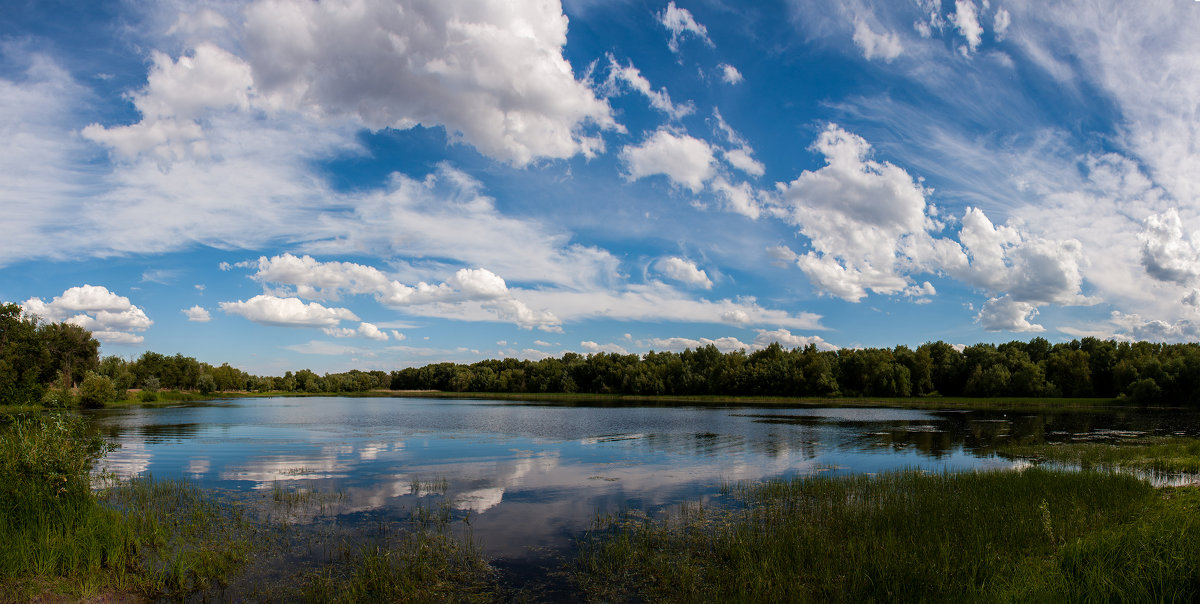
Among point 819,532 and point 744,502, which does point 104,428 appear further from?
point 819,532

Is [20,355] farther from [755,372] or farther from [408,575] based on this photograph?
[755,372]

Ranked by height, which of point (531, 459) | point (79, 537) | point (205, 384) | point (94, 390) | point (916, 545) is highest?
point (79, 537)

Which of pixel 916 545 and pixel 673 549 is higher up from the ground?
pixel 916 545

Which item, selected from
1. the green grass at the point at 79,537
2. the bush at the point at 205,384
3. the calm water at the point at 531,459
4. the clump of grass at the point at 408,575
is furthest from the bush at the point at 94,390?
the clump of grass at the point at 408,575

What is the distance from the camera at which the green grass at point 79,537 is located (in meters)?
9.57

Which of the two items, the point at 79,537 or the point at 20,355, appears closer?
the point at 79,537

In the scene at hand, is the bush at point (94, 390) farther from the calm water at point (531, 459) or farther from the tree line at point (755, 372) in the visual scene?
the calm water at point (531, 459)

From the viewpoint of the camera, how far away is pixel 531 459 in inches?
1126

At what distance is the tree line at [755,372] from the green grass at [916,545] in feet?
210

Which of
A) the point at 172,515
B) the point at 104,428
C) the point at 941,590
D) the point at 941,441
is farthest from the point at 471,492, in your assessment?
the point at 104,428

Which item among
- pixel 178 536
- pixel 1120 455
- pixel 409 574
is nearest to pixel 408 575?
pixel 409 574

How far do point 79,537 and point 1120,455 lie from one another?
125 feet

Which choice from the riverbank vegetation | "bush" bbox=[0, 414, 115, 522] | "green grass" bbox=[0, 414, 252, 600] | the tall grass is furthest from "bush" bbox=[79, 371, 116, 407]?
the tall grass

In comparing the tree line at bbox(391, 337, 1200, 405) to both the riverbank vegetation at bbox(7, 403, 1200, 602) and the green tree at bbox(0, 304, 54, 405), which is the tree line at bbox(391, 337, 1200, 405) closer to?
the riverbank vegetation at bbox(7, 403, 1200, 602)
